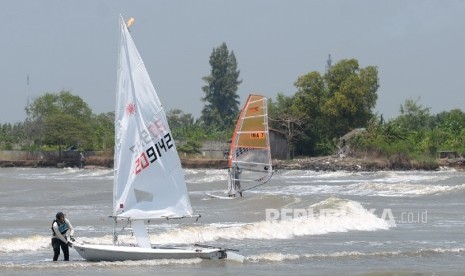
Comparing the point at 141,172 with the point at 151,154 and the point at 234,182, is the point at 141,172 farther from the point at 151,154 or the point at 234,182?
the point at 234,182

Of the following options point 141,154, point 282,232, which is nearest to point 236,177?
A: point 282,232

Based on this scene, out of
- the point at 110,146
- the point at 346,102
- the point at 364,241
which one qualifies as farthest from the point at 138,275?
the point at 110,146

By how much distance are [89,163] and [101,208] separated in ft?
164

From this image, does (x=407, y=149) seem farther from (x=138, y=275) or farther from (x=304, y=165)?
(x=138, y=275)

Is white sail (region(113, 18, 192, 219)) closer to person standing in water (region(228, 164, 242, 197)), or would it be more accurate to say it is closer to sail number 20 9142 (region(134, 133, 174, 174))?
sail number 20 9142 (region(134, 133, 174, 174))

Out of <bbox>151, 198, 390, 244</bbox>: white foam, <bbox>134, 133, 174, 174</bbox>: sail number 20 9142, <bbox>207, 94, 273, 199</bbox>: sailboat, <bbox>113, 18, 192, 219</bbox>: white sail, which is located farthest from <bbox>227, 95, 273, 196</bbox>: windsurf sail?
<bbox>134, 133, 174, 174</bbox>: sail number 20 9142

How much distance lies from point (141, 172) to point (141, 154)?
13.0 inches

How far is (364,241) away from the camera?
22969 mm

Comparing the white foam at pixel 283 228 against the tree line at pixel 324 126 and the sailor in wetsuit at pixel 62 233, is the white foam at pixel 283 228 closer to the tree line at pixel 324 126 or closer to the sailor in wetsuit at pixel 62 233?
the sailor in wetsuit at pixel 62 233

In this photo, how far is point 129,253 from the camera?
1769 centimetres

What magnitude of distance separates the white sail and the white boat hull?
62 cm

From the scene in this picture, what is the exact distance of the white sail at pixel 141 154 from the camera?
17359mm

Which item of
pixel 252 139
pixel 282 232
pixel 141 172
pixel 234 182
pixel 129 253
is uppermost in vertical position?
pixel 252 139

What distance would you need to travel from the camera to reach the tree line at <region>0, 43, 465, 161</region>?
7500 cm
